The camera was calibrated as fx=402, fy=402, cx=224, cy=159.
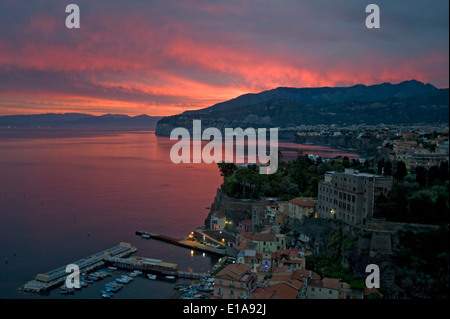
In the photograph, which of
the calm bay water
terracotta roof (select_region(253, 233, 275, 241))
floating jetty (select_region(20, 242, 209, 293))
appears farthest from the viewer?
the calm bay water

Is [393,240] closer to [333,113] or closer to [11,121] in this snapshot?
[333,113]

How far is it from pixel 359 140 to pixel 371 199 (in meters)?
34.7

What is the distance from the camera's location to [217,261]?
11.9 metres

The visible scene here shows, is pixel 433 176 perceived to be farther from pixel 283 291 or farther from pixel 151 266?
pixel 151 266

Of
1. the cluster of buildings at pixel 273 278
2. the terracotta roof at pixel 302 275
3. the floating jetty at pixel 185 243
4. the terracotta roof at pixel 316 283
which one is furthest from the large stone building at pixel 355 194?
the floating jetty at pixel 185 243

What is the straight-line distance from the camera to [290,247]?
35.6 feet

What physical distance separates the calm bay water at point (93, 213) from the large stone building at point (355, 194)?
158 inches

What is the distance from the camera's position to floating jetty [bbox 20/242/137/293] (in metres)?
9.84

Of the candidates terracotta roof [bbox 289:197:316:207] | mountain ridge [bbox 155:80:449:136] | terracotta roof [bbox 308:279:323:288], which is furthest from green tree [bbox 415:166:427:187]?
mountain ridge [bbox 155:80:449:136]

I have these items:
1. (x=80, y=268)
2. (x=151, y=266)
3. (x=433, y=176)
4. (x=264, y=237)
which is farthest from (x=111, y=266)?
(x=433, y=176)

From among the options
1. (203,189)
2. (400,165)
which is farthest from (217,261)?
(203,189)

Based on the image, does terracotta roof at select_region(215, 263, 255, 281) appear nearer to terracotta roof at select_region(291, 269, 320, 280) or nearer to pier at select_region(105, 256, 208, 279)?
terracotta roof at select_region(291, 269, 320, 280)

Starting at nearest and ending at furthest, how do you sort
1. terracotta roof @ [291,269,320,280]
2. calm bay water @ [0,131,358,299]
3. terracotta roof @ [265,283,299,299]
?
terracotta roof @ [265,283,299,299], terracotta roof @ [291,269,320,280], calm bay water @ [0,131,358,299]

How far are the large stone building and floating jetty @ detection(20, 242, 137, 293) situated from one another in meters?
6.43
